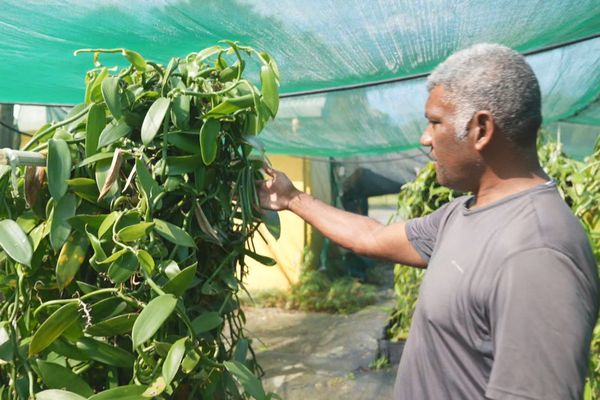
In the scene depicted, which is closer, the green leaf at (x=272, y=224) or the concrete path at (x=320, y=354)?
the green leaf at (x=272, y=224)

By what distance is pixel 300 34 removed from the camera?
1611 millimetres

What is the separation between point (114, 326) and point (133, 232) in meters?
0.11

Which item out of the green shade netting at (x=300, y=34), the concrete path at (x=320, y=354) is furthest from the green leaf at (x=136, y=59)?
the concrete path at (x=320, y=354)

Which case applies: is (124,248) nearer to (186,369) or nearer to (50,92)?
(186,369)

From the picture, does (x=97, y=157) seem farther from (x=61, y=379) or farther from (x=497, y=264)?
(x=497, y=264)

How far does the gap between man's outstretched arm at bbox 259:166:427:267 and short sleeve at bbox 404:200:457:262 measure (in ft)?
0.04

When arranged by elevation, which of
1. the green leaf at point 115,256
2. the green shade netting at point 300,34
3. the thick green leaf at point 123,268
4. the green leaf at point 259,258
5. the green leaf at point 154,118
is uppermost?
the green shade netting at point 300,34

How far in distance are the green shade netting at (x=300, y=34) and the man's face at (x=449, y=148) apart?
770 mm

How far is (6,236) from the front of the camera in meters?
0.68

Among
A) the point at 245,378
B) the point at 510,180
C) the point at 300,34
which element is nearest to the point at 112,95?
the point at 245,378

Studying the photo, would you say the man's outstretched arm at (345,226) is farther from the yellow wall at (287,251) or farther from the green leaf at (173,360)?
the yellow wall at (287,251)

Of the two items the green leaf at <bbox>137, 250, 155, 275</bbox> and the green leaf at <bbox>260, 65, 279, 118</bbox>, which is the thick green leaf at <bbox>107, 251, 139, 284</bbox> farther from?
the green leaf at <bbox>260, 65, 279, 118</bbox>

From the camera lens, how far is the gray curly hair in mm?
661

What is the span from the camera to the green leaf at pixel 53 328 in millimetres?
656
